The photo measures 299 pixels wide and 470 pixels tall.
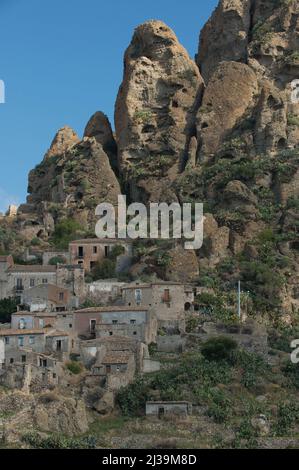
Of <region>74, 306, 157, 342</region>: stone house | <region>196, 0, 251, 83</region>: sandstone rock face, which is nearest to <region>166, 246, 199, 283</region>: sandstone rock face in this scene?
<region>74, 306, 157, 342</region>: stone house

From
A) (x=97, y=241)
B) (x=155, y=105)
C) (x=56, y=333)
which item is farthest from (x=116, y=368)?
(x=155, y=105)

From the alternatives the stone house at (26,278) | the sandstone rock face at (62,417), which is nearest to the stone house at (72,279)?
the stone house at (26,278)

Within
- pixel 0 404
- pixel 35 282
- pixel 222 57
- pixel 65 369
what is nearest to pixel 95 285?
pixel 35 282

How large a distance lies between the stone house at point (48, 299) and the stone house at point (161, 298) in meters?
3.98

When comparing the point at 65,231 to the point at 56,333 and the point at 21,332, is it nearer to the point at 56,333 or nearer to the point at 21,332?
the point at 56,333

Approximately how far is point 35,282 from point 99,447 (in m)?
25.1

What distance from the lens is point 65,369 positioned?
251 feet

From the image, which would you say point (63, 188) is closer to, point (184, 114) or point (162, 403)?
point (184, 114)

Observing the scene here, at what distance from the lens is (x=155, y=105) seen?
111 m

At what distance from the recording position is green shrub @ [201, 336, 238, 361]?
7781 cm

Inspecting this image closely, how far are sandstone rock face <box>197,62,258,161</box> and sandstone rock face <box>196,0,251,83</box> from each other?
4.35m

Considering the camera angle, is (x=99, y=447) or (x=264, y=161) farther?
(x=264, y=161)

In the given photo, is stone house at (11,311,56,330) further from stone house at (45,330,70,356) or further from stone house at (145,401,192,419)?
stone house at (145,401,192,419)

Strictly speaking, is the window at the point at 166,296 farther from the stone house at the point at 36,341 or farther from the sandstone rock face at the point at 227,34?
the sandstone rock face at the point at 227,34
